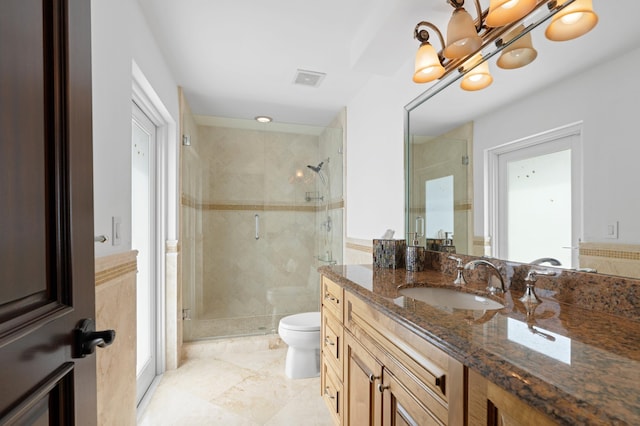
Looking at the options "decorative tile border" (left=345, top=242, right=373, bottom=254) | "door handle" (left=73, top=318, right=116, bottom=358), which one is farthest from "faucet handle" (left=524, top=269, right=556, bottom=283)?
"decorative tile border" (left=345, top=242, right=373, bottom=254)

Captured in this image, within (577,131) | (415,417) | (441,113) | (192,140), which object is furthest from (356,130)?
(415,417)

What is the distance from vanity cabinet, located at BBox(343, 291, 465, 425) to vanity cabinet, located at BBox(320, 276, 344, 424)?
3.2 inches

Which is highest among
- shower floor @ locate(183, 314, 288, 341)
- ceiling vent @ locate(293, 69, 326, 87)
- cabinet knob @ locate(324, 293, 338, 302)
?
ceiling vent @ locate(293, 69, 326, 87)

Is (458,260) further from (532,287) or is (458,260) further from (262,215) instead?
(262,215)

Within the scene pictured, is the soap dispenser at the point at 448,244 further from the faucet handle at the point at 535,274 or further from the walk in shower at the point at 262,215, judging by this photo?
the walk in shower at the point at 262,215

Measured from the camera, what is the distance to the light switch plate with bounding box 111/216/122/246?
4.35ft

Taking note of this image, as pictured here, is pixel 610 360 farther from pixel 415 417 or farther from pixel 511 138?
pixel 511 138

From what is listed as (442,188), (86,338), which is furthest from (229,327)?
(86,338)

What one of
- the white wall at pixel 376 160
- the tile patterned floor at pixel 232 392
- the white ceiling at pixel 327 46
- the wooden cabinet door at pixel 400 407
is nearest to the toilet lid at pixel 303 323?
the tile patterned floor at pixel 232 392

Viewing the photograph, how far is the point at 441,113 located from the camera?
5.57 ft

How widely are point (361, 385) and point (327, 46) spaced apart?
193 cm

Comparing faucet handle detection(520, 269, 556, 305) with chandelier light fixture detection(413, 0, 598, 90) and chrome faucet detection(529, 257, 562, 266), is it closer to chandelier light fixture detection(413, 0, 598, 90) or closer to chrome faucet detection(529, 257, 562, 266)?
chrome faucet detection(529, 257, 562, 266)

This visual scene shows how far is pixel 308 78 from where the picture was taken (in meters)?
2.47

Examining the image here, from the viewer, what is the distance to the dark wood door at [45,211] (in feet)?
1.65
